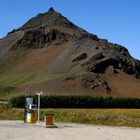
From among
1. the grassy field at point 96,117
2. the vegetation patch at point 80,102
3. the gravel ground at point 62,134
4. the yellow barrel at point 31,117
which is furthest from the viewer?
the vegetation patch at point 80,102

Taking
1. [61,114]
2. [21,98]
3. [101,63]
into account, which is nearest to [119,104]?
[21,98]

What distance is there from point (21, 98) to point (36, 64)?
250 feet

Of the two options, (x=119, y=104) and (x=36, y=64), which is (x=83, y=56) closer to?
(x=36, y=64)

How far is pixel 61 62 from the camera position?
14338 cm

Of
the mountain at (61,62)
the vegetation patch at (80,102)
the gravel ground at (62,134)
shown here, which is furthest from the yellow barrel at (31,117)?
the mountain at (61,62)

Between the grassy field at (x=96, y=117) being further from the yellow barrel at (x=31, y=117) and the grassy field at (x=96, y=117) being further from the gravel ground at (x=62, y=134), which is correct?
the gravel ground at (x=62, y=134)

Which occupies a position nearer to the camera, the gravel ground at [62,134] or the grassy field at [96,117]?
the gravel ground at [62,134]

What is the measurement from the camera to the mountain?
4911 inches

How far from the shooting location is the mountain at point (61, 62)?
12475 cm

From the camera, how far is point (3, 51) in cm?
16688

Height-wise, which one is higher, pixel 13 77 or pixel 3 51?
pixel 3 51

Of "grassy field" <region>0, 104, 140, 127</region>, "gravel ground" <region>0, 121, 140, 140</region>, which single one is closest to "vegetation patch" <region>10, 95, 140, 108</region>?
"grassy field" <region>0, 104, 140, 127</region>

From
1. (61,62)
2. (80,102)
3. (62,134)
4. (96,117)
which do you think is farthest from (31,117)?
(61,62)

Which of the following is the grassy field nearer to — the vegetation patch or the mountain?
the vegetation patch
